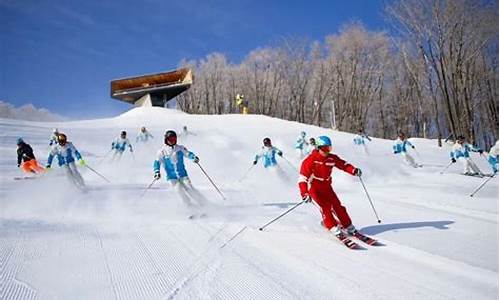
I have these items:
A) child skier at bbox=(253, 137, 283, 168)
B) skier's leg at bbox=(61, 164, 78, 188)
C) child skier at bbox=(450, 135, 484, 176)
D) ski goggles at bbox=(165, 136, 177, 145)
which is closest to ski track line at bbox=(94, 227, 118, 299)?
ski goggles at bbox=(165, 136, 177, 145)

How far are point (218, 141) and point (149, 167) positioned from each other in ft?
21.7

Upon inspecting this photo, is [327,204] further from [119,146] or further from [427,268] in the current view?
[119,146]

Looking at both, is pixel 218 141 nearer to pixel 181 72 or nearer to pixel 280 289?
pixel 280 289

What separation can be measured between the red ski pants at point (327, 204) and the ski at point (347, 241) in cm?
33

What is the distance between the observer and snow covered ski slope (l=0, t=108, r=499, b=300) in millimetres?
3408

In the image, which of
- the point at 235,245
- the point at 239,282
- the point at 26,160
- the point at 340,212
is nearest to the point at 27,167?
the point at 26,160

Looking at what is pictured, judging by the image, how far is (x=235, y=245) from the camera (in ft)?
15.8

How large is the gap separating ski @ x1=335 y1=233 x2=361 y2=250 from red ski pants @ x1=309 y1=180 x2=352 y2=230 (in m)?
0.33

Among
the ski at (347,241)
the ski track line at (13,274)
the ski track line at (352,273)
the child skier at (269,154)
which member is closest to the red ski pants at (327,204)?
the ski at (347,241)

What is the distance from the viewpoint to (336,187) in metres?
11.0

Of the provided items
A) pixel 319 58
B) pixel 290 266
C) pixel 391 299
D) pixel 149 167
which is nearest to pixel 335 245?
pixel 290 266

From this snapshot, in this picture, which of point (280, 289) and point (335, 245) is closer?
point (280, 289)

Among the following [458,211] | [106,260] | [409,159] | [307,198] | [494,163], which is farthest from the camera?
[409,159]

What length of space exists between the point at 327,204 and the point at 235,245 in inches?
A: 66.9
